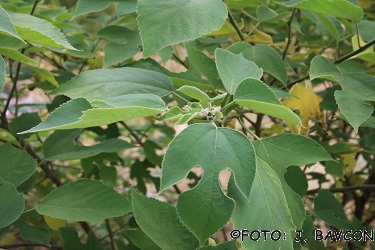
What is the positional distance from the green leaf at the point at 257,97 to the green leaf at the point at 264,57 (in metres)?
0.21

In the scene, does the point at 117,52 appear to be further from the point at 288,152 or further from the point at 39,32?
the point at 288,152

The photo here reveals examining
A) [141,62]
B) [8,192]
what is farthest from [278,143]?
[8,192]

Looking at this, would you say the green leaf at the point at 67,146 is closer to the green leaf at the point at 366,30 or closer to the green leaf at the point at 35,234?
the green leaf at the point at 35,234

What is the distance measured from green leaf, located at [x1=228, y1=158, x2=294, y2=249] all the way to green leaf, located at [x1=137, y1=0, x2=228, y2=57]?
0.61ft

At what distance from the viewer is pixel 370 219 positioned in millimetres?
1143

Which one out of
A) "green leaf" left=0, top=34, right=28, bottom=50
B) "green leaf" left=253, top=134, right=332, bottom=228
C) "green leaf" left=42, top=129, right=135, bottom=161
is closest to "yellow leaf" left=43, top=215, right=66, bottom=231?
"green leaf" left=42, top=129, right=135, bottom=161

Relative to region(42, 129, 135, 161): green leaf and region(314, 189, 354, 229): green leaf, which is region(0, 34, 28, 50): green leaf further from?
region(314, 189, 354, 229): green leaf

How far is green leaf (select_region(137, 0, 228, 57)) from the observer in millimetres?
512

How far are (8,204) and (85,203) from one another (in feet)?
0.34

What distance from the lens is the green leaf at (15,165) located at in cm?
66

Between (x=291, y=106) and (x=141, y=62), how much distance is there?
291mm

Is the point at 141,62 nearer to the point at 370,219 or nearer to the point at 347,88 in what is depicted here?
the point at 347,88

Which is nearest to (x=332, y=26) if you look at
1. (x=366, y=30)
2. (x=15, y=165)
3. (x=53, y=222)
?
(x=366, y=30)

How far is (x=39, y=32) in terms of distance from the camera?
1.73 ft
